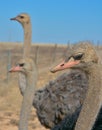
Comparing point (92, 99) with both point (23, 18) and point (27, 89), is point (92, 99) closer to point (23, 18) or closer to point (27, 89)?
point (27, 89)

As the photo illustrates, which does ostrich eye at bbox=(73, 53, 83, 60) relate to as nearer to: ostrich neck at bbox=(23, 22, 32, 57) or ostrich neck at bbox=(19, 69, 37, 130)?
ostrich neck at bbox=(19, 69, 37, 130)

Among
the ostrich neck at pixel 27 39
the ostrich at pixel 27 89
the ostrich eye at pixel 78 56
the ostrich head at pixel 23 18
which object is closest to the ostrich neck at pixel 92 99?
the ostrich eye at pixel 78 56

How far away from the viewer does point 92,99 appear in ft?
10.8

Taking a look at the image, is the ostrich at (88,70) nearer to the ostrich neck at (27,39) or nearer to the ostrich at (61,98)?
the ostrich at (61,98)

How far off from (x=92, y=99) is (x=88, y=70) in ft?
0.63

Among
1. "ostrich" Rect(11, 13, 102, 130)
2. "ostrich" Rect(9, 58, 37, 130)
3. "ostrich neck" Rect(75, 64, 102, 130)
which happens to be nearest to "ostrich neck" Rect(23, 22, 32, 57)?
"ostrich" Rect(11, 13, 102, 130)

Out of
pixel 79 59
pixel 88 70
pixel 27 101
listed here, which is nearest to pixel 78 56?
pixel 79 59

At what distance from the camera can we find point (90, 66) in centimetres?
323

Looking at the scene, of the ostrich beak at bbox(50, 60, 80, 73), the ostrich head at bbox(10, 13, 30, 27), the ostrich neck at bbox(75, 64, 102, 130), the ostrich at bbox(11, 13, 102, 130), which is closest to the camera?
the ostrich beak at bbox(50, 60, 80, 73)

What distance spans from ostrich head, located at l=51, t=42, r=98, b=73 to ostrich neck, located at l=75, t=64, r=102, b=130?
5cm

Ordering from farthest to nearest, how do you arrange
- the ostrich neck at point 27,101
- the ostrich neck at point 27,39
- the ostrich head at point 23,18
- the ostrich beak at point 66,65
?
the ostrich head at point 23,18 → the ostrich neck at point 27,39 → the ostrich neck at point 27,101 → the ostrich beak at point 66,65

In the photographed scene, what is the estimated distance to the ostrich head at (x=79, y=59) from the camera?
125 inches

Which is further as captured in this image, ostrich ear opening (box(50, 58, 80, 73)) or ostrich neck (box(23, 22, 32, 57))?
ostrich neck (box(23, 22, 32, 57))

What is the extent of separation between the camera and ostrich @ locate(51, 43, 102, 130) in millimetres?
3178
